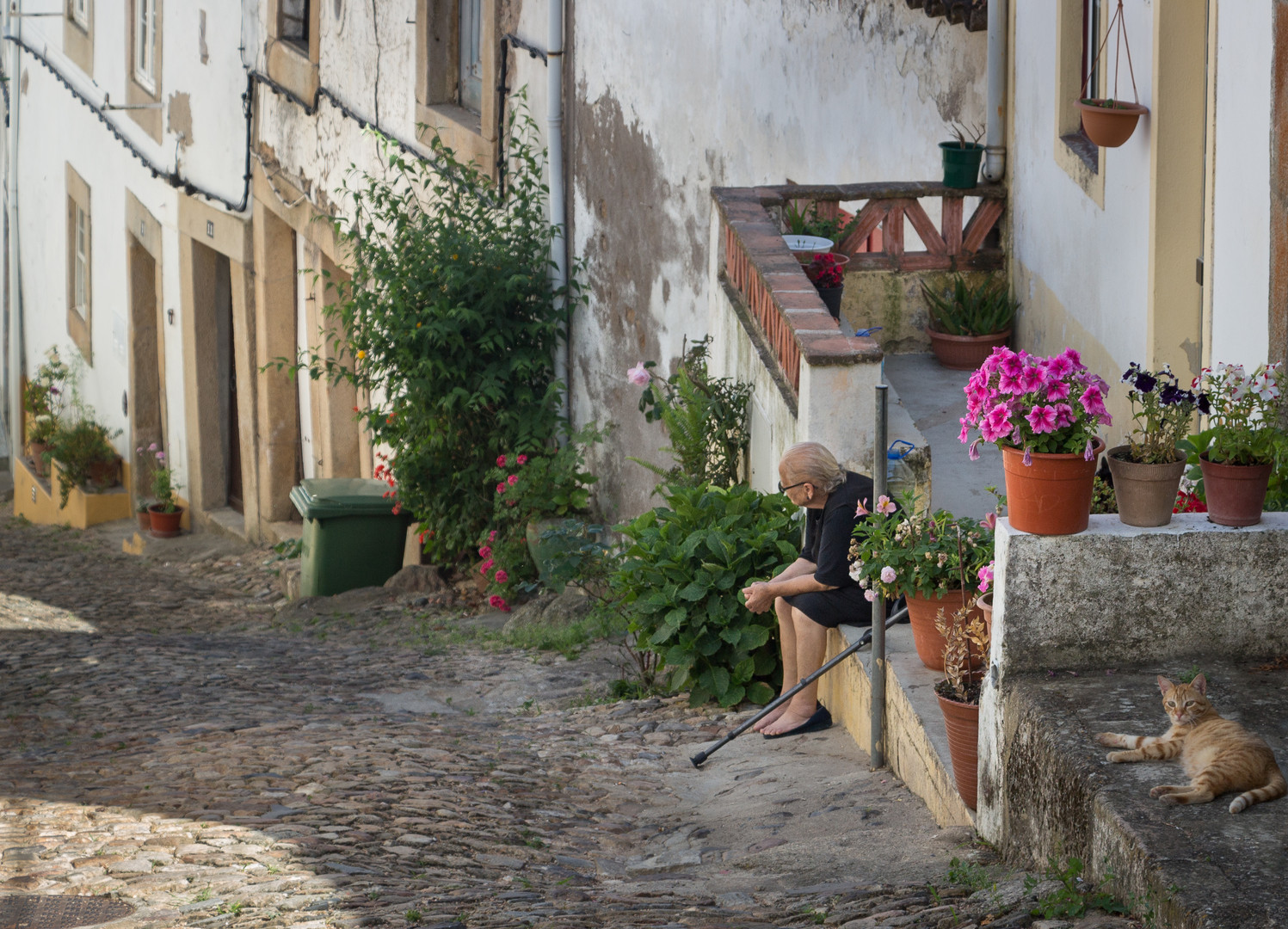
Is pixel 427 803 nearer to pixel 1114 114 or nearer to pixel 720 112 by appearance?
pixel 1114 114

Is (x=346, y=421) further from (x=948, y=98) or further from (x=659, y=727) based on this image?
(x=659, y=727)

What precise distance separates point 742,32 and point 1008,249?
1930mm

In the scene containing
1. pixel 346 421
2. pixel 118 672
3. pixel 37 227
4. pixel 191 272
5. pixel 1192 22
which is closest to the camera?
pixel 1192 22

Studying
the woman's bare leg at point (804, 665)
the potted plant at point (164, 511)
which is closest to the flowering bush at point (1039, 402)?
the woman's bare leg at point (804, 665)

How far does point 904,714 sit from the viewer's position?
4910 millimetres

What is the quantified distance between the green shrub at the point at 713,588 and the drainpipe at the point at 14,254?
13209 millimetres

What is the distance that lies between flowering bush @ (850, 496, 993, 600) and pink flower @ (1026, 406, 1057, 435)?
105cm

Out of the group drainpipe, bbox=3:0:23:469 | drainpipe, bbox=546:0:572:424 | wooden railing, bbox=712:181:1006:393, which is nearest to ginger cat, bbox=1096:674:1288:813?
wooden railing, bbox=712:181:1006:393

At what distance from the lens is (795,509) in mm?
6234

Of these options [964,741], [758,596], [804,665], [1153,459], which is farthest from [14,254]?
[1153,459]

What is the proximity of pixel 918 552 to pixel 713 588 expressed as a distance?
4.56 ft

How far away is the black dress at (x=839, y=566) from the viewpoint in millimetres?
5547

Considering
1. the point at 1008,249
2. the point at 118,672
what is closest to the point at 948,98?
the point at 1008,249

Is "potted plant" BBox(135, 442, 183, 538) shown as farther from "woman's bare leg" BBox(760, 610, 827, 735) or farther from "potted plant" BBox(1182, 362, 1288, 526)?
"potted plant" BBox(1182, 362, 1288, 526)
